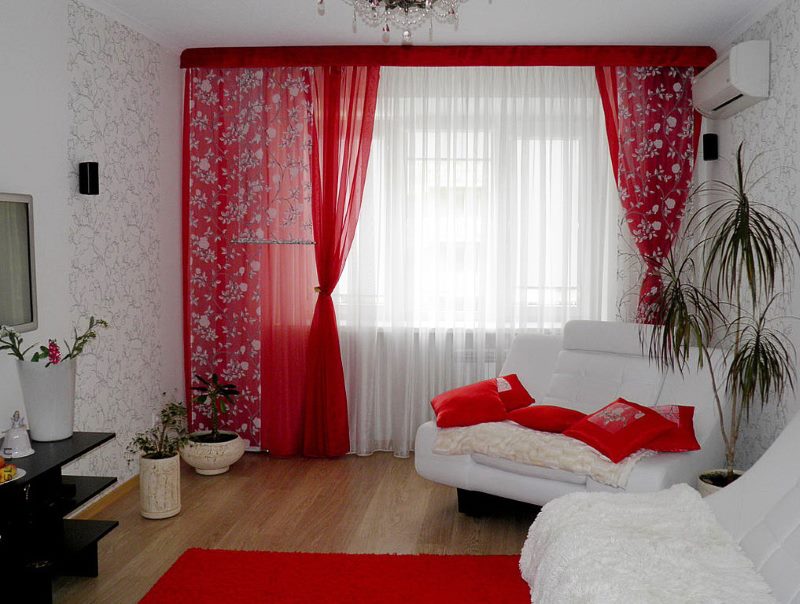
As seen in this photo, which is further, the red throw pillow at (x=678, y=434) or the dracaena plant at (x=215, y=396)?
the dracaena plant at (x=215, y=396)

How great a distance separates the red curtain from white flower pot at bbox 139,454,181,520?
2.87m

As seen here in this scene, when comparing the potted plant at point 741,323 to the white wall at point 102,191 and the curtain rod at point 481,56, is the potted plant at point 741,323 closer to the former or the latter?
the curtain rod at point 481,56

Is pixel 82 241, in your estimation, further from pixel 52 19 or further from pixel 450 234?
pixel 450 234

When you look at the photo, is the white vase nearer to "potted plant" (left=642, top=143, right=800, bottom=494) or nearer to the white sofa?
the white sofa

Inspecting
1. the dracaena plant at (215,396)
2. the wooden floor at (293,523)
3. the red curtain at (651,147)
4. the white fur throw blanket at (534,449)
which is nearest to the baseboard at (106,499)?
the wooden floor at (293,523)

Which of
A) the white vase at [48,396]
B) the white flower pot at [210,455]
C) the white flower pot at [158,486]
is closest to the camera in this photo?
the white vase at [48,396]

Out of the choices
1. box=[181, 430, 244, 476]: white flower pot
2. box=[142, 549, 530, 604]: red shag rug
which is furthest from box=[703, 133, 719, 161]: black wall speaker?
box=[181, 430, 244, 476]: white flower pot

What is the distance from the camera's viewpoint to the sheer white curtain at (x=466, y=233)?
4.76 metres

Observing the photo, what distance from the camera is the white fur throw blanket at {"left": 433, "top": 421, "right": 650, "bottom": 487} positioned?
10.7ft

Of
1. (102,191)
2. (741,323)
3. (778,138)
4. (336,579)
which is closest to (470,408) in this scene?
(336,579)

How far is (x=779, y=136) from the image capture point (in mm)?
3766

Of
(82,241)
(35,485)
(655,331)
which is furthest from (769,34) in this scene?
(35,485)

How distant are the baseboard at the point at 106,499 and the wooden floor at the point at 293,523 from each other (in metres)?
0.03

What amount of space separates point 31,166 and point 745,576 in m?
3.10
